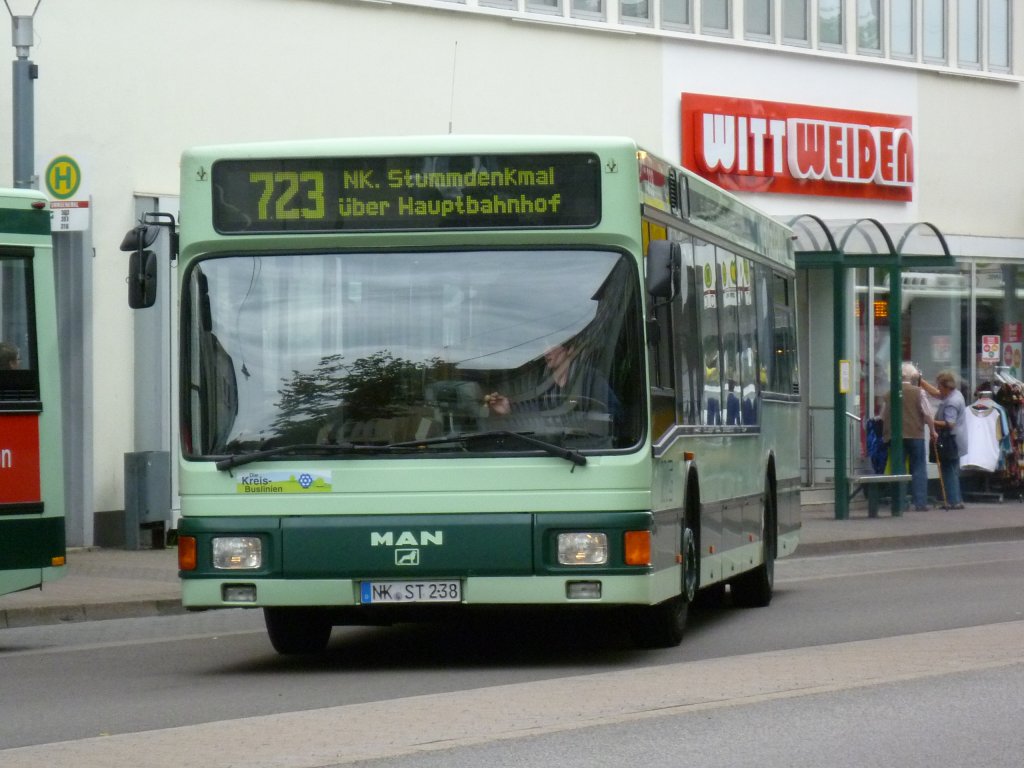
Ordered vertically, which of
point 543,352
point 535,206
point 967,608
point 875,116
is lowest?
point 967,608

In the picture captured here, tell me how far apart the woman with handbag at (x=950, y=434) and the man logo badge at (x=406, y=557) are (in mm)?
17464

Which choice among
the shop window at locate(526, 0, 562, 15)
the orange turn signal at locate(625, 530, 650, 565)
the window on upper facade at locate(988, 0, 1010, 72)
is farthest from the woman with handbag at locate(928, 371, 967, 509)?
the orange turn signal at locate(625, 530, 650, 565)

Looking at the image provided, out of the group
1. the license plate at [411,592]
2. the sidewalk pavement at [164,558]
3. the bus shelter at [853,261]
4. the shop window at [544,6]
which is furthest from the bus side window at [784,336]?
the shop window at [544,6]

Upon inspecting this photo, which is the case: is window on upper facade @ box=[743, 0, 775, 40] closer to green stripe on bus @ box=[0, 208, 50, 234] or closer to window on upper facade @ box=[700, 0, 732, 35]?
window on upper facade @ box=[700, 0, 732, 35]

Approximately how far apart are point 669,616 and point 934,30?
21.3m

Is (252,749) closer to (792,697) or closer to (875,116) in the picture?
(792,697)

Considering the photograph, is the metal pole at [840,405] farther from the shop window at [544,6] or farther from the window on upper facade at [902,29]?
the window on upper facade at [902,29]

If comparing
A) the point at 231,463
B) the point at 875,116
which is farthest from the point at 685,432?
the point at 875,116

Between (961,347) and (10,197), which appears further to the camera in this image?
(961,347)

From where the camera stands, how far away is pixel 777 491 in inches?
658

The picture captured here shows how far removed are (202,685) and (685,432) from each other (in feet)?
10.3

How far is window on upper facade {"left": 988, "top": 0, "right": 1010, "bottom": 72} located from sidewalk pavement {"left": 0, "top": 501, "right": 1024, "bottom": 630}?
7362mm

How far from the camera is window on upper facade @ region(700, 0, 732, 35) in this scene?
28438mm

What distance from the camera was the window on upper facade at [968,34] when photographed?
32.2m
